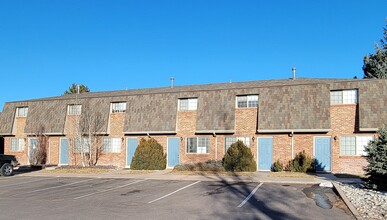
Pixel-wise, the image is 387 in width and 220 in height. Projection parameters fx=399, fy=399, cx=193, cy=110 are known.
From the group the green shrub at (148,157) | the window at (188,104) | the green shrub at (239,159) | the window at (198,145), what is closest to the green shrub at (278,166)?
the green shrub at (239,159)

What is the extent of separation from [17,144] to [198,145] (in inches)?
608

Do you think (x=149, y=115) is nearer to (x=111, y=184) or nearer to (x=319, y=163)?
(x=111, y=184)

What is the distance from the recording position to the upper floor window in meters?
22.2

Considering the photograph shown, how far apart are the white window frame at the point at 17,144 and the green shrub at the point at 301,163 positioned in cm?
2074

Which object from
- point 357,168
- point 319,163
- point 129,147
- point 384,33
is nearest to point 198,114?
point 129,147

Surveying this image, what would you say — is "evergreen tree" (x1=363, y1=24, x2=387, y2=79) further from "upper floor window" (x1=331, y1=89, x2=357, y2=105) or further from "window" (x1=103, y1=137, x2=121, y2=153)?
"window" (x1=103, y1=137, x2=121, y2=153)

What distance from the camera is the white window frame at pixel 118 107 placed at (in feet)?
92.2

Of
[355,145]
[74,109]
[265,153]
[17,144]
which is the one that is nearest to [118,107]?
[74,109]

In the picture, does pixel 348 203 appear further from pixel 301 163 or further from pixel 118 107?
pixel 118 107

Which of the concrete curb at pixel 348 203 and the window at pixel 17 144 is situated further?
the window at pixel 17 144

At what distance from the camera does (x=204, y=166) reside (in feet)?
75.5

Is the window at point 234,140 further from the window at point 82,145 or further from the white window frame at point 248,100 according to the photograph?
the window at point 82,145

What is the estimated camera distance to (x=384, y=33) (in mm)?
37812

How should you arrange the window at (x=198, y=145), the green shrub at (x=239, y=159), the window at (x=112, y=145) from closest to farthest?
the green shrub at (x=239, y=159)
the window at (x=198, y=145)
the window at (x=112, y=145)
